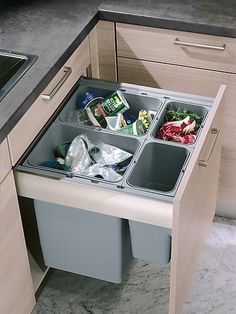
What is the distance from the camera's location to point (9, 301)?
6.05 feet

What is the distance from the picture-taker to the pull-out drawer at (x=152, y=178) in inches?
63.8

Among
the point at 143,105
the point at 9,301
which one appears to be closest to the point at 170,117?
the point at 143,105

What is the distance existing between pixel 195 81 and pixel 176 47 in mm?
134

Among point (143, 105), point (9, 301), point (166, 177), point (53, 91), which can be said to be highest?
point (53, 91)

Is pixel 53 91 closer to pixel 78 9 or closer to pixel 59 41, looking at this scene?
pixel 59 41

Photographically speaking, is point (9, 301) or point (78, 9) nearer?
point (9, 301)

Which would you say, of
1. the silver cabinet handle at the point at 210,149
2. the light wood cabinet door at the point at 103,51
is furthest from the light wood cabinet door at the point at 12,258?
the light wood cabinet door at the point at 103,51

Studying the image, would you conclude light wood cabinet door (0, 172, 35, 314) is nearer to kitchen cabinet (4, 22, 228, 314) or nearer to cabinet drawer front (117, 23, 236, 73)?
kitchen cabinet (4, 22, 228, 314)

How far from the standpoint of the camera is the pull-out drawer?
162cm

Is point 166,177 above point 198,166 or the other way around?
the other way around

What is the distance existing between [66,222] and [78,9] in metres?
0.75

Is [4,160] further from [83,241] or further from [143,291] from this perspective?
[143,291]

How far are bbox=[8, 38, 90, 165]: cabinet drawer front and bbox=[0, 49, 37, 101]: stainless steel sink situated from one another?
0.28 feet

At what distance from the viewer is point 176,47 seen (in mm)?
2076
